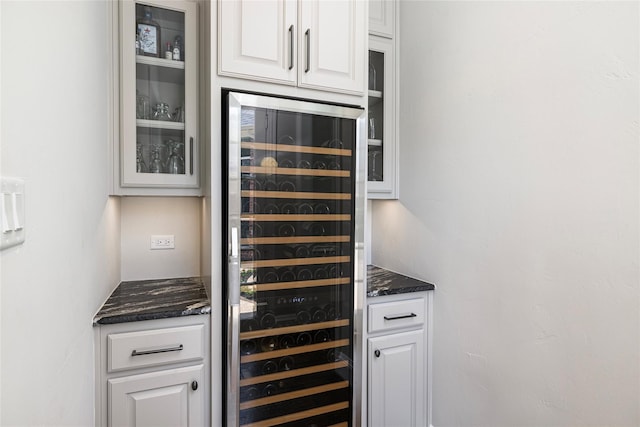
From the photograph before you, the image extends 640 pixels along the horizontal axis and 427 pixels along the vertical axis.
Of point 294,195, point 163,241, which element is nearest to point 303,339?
point 294,195

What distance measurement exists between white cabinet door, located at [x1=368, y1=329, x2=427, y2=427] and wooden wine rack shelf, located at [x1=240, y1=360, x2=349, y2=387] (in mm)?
198

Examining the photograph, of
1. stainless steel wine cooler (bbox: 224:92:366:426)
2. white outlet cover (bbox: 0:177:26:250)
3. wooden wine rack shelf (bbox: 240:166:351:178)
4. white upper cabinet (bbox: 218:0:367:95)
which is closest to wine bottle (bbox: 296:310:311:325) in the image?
stainless steel wine cooler (bbox: 224:92:366:426)

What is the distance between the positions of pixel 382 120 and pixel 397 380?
59.1 inches

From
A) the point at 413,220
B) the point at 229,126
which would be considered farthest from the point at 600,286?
the point at 229,126

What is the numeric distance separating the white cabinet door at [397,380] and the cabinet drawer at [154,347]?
0.88 m

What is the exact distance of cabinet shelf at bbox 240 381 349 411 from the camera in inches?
63.5

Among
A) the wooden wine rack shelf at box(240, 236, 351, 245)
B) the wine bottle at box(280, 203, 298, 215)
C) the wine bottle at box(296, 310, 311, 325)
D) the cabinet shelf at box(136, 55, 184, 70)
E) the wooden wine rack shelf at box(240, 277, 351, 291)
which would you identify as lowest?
the wine bottle at box(296, 310, 311, 325)

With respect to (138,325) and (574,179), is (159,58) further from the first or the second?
(574,179)

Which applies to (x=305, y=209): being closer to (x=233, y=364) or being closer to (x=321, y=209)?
(x=321, y=209)

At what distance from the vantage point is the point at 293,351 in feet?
5.56

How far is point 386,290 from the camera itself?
188 centimetres

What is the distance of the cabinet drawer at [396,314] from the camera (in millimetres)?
1877

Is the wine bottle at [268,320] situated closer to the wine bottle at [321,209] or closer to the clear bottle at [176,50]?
the wine bottle at [321,209]

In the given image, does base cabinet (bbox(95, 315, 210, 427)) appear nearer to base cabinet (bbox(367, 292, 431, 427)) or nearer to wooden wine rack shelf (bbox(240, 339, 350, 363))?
wooden wine rack shelf (bbox(240, 339, 350, 363))
